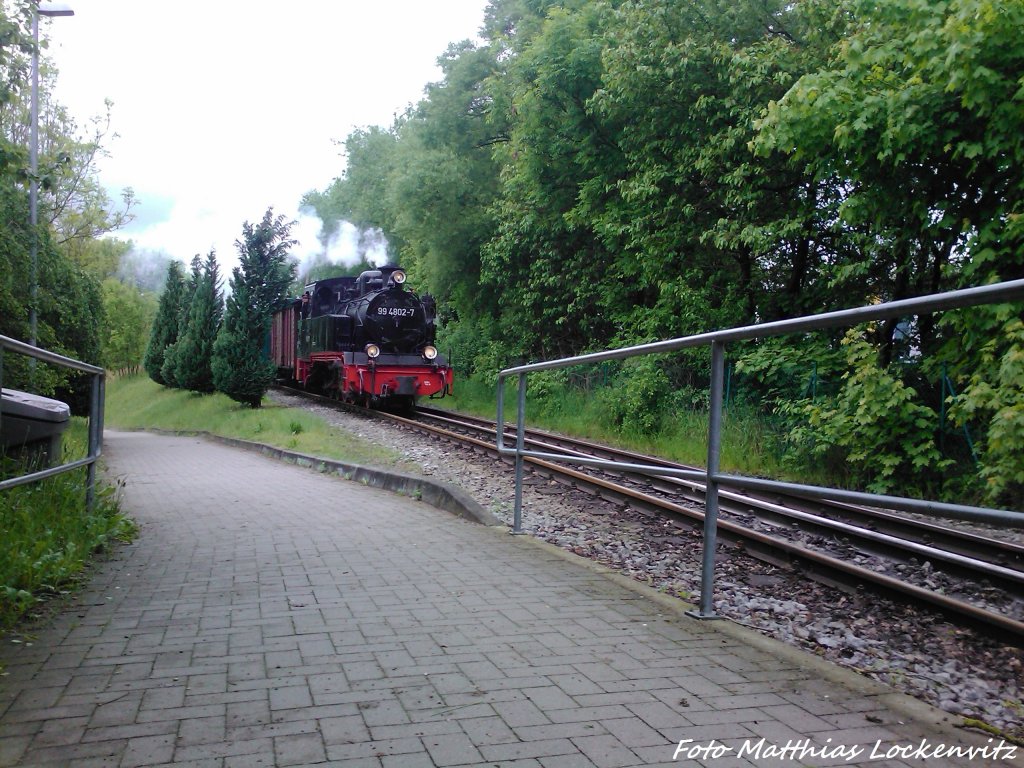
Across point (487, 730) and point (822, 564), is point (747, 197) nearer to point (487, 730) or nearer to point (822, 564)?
point (822, 564)

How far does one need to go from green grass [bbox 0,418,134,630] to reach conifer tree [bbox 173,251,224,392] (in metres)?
20.9

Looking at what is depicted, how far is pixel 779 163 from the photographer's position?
1512 centimetres

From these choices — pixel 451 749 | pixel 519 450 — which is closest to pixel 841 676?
pixel 451 749

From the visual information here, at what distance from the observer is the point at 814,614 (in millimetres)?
4902

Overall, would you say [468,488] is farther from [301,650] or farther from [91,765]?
[91,765]

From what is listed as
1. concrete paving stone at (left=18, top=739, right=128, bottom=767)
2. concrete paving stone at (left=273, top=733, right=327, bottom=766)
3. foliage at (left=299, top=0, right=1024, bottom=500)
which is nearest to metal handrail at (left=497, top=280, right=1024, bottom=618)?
foliage at (left=299, top=0, right=1024, bottom=500)

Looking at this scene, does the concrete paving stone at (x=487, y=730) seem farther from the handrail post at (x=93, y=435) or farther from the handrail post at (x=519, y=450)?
the handrail post at (x=93, y=435)

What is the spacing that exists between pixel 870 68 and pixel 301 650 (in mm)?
10401

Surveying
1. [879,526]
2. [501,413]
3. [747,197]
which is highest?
[747,197]

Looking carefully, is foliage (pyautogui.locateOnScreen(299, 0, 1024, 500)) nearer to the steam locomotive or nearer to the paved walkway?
the paved walkway

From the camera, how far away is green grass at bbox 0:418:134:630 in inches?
169

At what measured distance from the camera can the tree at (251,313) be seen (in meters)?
Result: 22.8

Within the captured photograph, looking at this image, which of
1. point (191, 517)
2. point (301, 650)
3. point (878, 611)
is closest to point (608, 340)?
point (191, 517)

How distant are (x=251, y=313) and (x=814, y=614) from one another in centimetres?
2071
